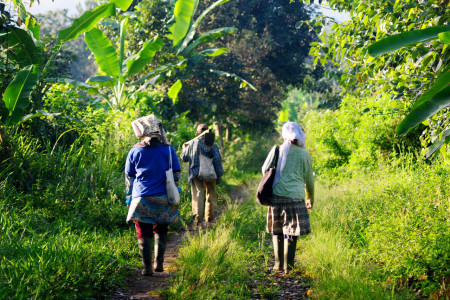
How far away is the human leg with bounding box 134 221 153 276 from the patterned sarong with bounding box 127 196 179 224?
105 mm

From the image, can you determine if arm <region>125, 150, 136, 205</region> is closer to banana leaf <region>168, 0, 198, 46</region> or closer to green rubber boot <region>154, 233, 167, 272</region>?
green rubber boot <region>154, 233, 167, 272</region>

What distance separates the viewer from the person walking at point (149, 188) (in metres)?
5.63

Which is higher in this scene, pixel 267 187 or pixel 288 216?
pixel 267 187

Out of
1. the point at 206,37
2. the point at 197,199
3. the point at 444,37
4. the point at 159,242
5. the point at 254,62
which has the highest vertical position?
the point at 254,62

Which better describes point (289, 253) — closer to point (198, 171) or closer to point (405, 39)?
point (405, 39)

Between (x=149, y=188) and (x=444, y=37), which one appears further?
(x=149, y=188)

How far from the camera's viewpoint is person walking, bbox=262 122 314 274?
5.98 metres

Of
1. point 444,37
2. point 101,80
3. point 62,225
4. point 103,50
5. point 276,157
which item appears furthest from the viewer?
point 101,80

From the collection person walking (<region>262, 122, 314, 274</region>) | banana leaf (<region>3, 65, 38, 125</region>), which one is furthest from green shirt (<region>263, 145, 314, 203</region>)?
banana leaf (<region>3, 65, 38, 125</region>)

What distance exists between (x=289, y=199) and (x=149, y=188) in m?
1.78

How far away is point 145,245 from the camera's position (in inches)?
220

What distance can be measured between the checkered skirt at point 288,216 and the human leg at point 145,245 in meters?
1.59

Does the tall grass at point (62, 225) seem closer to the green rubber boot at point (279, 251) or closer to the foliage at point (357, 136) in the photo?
the green rubber boot at point (279, 251)

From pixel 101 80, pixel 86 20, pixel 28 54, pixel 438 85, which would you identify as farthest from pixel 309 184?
pixel 101 80
